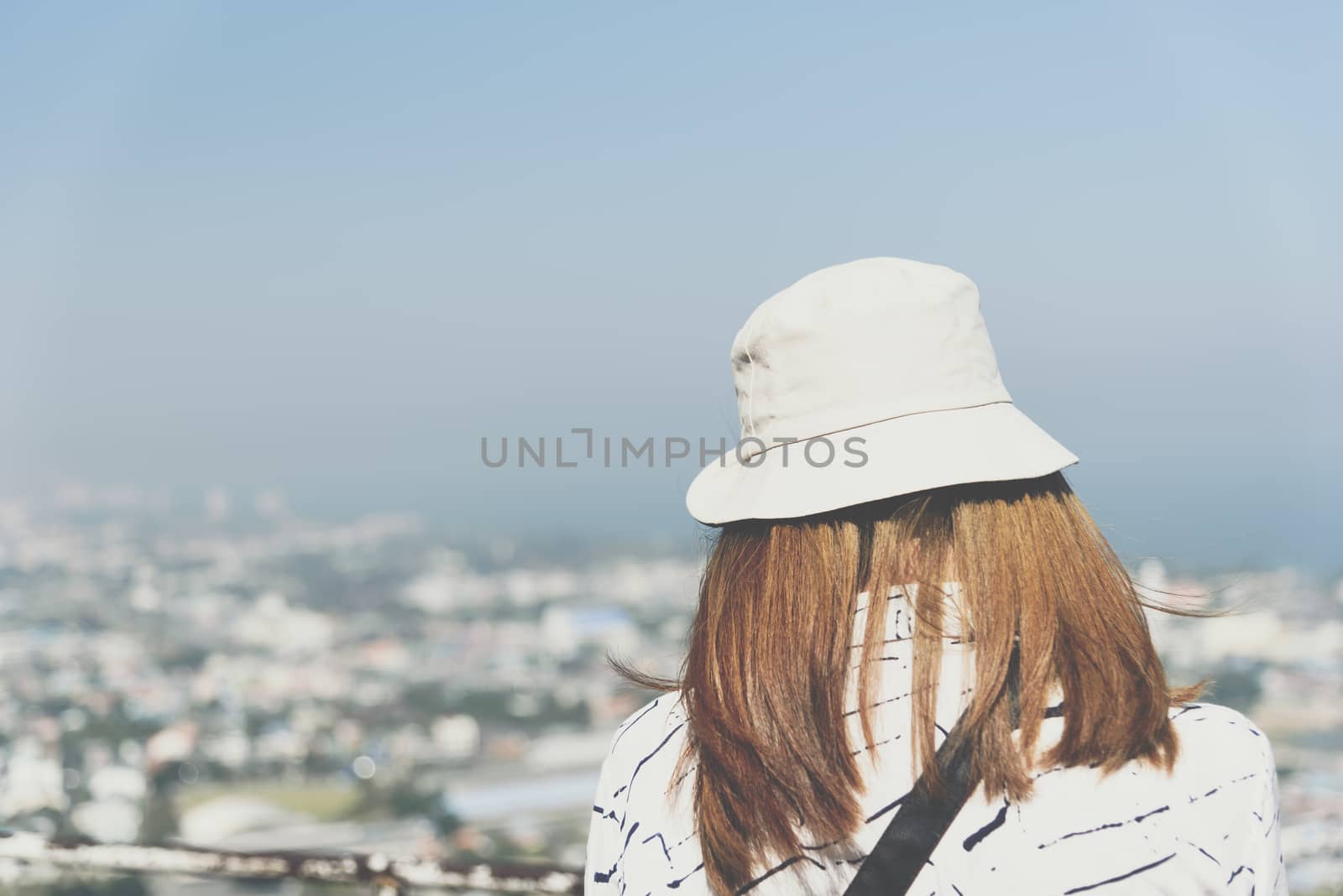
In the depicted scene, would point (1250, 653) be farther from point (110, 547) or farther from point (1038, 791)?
point (110, 547)

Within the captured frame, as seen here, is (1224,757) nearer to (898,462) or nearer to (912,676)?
(912,676)

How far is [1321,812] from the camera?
6949mm

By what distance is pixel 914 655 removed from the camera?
952 millimetres

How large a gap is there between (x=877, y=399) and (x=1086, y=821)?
1.49 feet

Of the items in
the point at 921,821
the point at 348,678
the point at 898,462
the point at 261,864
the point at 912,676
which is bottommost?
the point at 348,678

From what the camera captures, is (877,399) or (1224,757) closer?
(1224,757)

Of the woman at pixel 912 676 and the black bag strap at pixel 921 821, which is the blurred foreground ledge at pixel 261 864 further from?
the black bag strap at pixel 921 821

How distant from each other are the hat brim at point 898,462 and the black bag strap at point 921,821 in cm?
20

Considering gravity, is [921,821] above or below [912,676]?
below

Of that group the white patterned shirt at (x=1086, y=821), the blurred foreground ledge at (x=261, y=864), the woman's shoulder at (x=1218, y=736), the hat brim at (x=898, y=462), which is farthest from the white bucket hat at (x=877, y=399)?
the blurred foreground ledge at (x=261, y=864)


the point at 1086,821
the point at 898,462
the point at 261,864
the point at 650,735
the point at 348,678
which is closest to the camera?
the point at 1086,821

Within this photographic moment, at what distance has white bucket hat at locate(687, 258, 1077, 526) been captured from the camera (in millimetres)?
1013

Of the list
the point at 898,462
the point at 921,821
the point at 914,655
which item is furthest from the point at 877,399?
the point at 921,821

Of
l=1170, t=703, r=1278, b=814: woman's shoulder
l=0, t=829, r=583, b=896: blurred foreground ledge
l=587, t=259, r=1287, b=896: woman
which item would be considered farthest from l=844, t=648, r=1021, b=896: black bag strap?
l=0, t=829, r=583, b=896: blurred foreground ledge
